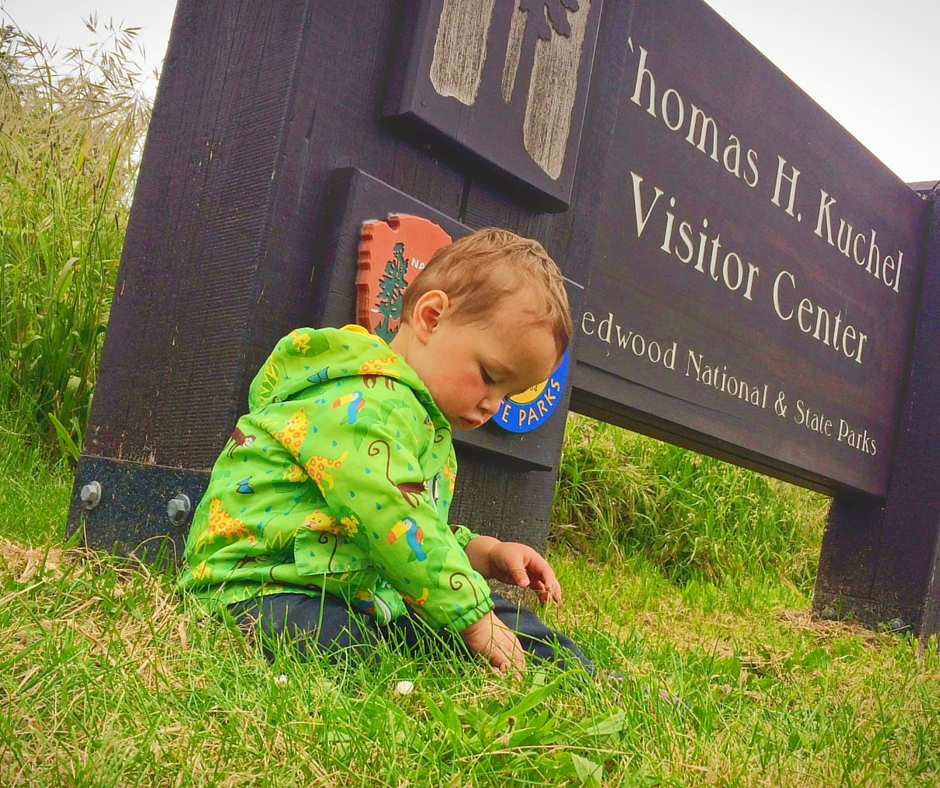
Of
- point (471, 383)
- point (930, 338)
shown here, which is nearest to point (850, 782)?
point (471, 383)

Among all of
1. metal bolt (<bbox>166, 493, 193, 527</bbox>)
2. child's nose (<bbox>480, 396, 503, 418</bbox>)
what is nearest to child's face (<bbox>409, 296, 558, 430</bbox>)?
child's nose (<bbox>480, 396, 503, 418</bbox>)

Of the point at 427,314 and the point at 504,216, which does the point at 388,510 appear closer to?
the point at 427,314

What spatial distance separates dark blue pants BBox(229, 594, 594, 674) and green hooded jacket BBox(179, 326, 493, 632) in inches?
1.1

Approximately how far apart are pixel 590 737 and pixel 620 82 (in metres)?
2.05

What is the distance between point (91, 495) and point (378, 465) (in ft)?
2.64

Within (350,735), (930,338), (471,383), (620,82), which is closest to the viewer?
(350,735)

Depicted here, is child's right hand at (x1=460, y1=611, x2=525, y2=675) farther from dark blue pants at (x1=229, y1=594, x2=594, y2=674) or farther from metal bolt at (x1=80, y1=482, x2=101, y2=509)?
metal bolt at (x1=80, y1=482, x2=101, y2=509)

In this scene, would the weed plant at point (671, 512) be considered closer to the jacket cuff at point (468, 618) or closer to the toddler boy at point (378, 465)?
the toddler boy at point (378, 465)

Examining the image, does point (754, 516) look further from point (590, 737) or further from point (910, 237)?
point (590, 737)

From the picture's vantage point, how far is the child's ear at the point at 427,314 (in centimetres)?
200

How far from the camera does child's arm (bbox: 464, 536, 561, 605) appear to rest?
6.98 ft

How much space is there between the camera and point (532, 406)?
261 centimetres

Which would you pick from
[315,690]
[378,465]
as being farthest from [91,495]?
[315,690]

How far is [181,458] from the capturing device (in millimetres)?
2117
